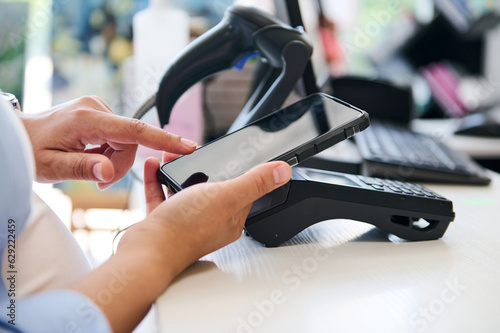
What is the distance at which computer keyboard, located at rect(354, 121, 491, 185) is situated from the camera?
70 cm

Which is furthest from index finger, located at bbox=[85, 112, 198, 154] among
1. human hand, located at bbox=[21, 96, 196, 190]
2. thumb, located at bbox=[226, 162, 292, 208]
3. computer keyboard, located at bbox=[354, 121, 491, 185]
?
computer keyboard, located at bbox=[354, 121, 491, 185]

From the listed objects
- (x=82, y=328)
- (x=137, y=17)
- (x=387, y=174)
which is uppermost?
(x=137, y=17)

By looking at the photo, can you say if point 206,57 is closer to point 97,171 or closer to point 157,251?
point 97,171

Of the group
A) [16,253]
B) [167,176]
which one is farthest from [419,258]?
[16,253]

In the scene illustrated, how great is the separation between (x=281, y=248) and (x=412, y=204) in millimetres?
150

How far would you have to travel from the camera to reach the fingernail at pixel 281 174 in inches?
16.1

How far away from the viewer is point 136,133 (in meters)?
0.48

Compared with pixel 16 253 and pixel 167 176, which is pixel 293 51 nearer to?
pixel 167 176

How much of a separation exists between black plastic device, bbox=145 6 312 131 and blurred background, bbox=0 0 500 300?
7 centimetres

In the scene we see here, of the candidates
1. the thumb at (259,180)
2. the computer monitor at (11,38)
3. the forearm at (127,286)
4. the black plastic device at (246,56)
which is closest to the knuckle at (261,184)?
the thumb at (259,180)

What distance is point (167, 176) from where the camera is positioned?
0.47 metres

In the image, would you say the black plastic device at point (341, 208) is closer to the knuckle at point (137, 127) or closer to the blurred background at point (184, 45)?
the knuckle at point (137, 127)

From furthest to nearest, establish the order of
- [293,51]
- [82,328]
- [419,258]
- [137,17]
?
[137,17]
[293,51]
[419,258]
[82,328]

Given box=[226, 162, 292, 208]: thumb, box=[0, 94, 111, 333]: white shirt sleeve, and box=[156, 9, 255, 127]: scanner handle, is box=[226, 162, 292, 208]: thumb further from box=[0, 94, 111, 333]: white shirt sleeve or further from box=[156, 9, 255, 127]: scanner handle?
box=[156, 9, 255, 127]: scanner handle
